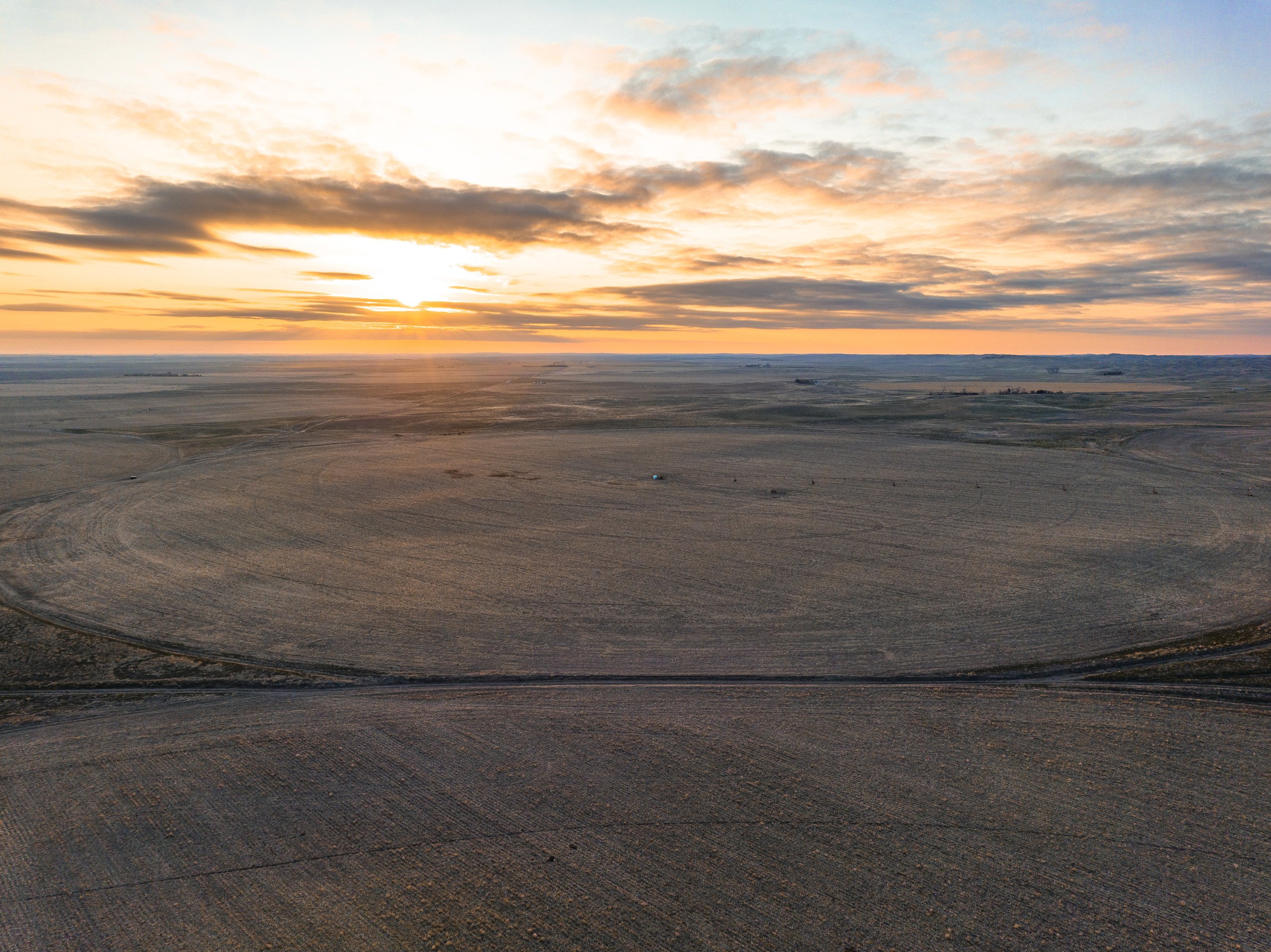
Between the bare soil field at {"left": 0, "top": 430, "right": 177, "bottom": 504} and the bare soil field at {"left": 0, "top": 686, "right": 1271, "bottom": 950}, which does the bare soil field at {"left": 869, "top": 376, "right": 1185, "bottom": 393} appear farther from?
the bare soil field at {"left": 0, "top": 686, "right": 1271, "bottom": 950}

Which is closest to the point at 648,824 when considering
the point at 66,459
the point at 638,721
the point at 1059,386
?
the point at 638,721

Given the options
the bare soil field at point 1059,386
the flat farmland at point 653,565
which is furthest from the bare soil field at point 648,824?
the bare soil field at point 1059,386

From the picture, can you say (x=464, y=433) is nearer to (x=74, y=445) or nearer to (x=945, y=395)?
(x=74, y=445)

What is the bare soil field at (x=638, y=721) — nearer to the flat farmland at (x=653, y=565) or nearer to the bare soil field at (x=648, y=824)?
the bare soil field at (x=648, y=824)

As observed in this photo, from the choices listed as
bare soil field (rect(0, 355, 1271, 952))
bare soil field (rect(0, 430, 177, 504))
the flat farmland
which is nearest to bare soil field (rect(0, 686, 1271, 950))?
bare soil field (rect(0, 355, 1271, 952))

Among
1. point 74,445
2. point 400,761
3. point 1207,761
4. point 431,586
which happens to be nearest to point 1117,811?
point 1207,761
